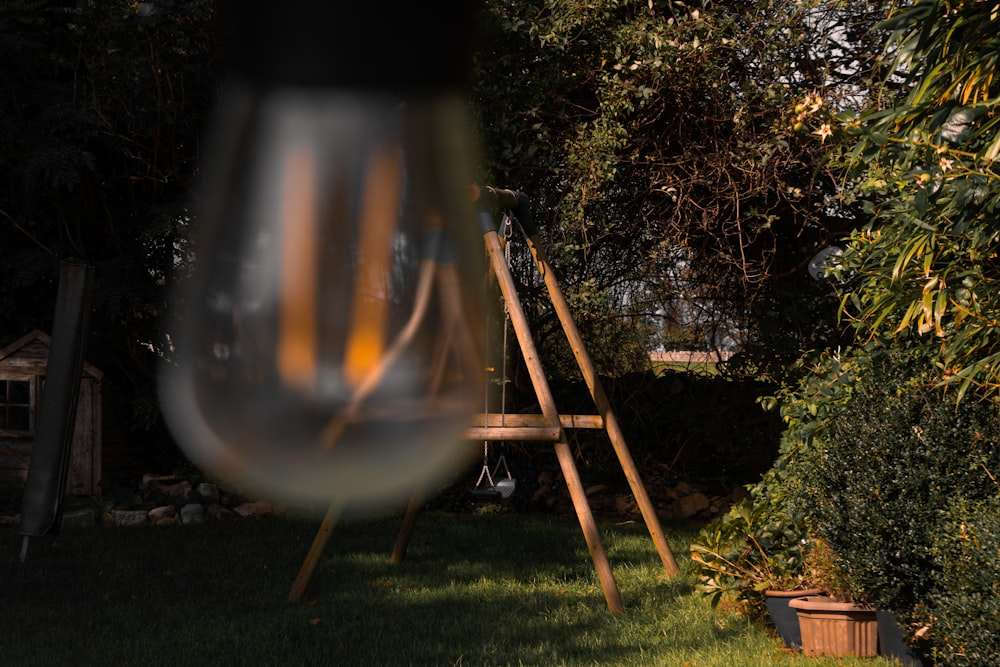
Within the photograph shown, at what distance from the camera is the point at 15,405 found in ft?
23.5

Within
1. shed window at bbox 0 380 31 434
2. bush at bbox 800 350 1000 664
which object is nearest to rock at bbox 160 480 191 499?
shed window at bbox 0 380 31 434

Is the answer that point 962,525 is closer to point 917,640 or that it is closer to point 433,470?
point 917,640

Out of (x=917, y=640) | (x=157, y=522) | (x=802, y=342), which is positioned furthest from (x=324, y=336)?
(x=157, y=522)

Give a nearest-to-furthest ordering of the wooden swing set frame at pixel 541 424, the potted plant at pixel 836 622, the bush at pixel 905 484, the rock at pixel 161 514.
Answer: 1. the bush at pixel 905 484
2. the potted plant at pixel 836 622
3. the wooden swing set frame at pixel 541 424
4. the rock at pixel 161 514

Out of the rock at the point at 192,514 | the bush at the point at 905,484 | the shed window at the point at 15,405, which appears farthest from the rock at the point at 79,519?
the bush at the point at 905,484

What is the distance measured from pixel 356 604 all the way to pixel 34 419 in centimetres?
389

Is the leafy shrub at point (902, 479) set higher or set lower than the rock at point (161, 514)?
higher

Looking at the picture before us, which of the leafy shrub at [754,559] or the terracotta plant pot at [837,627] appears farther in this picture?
the leafy shrub at [754,559]

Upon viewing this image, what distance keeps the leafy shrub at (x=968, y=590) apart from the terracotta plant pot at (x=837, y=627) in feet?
1.13

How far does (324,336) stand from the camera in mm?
510

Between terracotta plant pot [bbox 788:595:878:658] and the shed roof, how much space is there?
5347 millimetres

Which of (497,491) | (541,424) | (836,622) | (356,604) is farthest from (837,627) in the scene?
(356,604)

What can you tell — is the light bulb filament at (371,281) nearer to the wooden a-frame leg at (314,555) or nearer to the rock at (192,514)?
the wooden a-frame leg at (314,555)

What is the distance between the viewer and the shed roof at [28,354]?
7.07 metres
